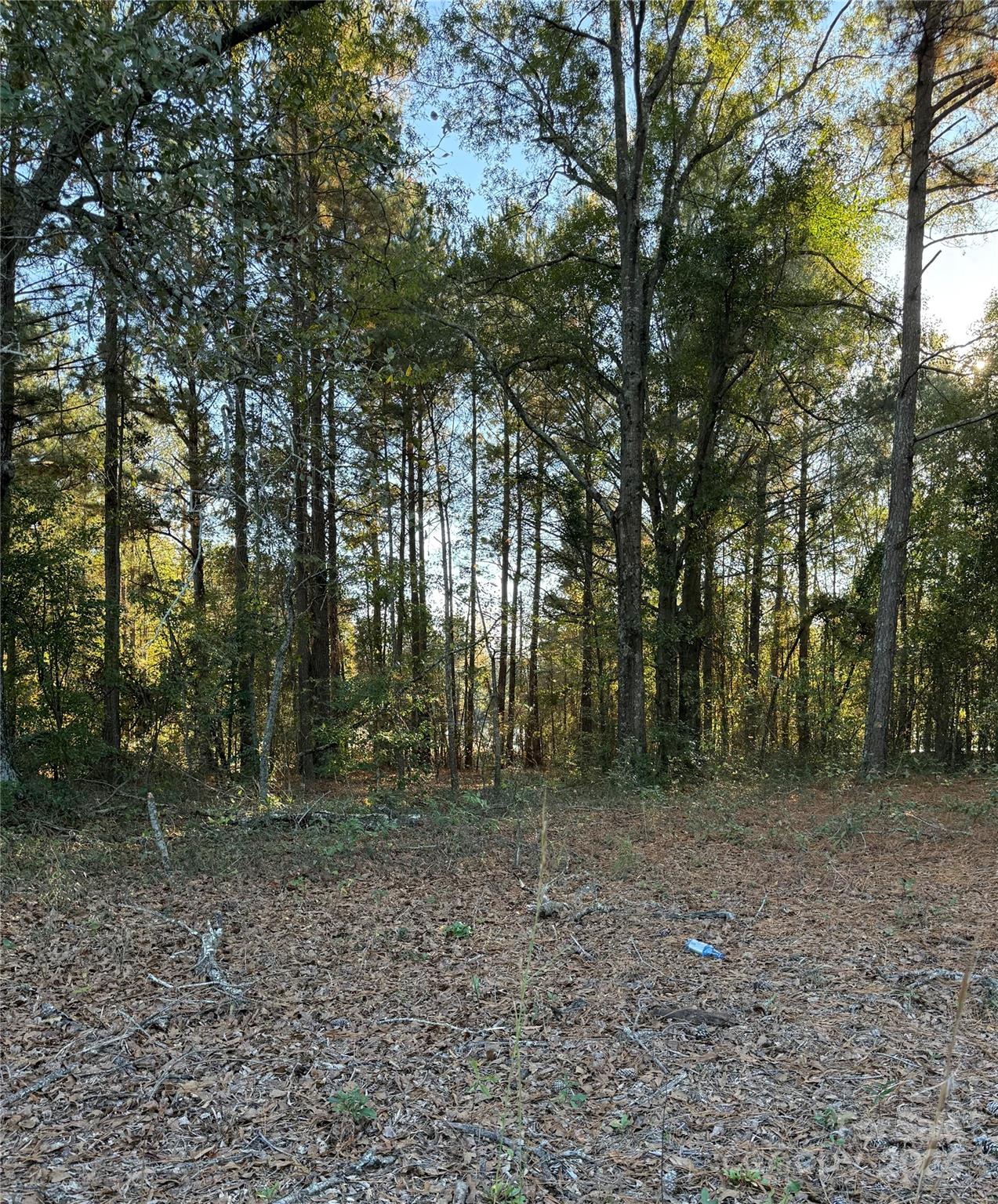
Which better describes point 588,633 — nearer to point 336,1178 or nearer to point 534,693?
point 534,693

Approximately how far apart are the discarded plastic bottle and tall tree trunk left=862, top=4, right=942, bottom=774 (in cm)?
626

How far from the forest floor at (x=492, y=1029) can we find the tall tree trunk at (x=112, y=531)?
3.70 metres

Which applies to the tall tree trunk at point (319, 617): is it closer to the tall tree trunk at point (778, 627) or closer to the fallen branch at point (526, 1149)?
the fallen branch at point (526, 1149)

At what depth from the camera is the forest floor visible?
1.83m

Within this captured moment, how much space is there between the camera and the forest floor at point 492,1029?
183 centimetres

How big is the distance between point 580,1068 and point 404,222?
976 centimetres

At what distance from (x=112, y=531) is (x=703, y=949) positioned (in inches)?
342

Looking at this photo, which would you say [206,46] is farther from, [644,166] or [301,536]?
[644,166]

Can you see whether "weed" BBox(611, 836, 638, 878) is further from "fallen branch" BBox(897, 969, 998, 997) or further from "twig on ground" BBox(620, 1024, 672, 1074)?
"twig on ground" BBox(620, 1024, 672, 1074)

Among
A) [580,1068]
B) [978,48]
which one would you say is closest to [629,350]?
[978,48]

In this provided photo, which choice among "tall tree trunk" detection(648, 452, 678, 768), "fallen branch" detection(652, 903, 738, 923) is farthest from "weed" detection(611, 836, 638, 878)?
"tall tree trunk" detection(648, 452, 678, 768)

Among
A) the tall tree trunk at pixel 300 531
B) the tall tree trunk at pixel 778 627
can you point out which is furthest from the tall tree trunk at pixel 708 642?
the tall tree trunk at pixel 300 531

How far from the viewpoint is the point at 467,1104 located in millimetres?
2113

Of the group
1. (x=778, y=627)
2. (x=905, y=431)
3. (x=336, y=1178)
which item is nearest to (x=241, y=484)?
(x=336, y=1178)
